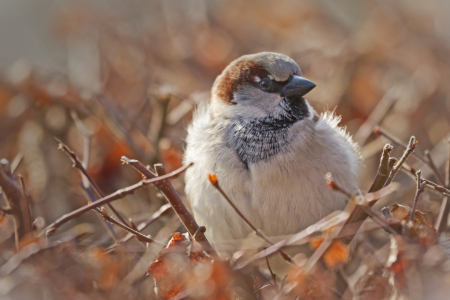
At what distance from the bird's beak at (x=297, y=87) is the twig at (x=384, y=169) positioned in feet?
2.97

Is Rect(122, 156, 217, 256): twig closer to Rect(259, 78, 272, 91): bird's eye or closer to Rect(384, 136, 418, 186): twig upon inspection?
Rect(384, 136, 418, 186): twig

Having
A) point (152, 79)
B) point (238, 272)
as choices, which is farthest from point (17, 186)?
point (152, 79)

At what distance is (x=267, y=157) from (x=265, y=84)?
433 mm

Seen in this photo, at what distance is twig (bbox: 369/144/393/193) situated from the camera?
1461 millimetres

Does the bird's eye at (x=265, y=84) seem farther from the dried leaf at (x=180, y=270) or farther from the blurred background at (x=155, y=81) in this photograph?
the dried leaf at (x=180, y=270)

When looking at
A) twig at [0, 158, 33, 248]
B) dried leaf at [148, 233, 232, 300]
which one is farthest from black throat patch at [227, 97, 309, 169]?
twig at [0, 158, 33, 248]

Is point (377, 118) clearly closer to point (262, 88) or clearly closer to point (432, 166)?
point (262, 88)

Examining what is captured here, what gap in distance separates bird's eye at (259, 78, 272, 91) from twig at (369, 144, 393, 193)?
1.04 m

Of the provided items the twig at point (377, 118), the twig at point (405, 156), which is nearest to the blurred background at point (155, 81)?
the twig at point (377, 118)

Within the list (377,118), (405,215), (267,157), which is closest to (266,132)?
(267,157)

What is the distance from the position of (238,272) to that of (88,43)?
334 cm

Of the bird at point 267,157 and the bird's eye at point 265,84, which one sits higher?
the bird's eye at point 265,84

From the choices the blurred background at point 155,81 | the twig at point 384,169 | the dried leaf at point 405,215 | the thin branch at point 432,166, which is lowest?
the blurred background at point 155,81

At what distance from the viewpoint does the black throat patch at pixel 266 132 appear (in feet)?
7.39
